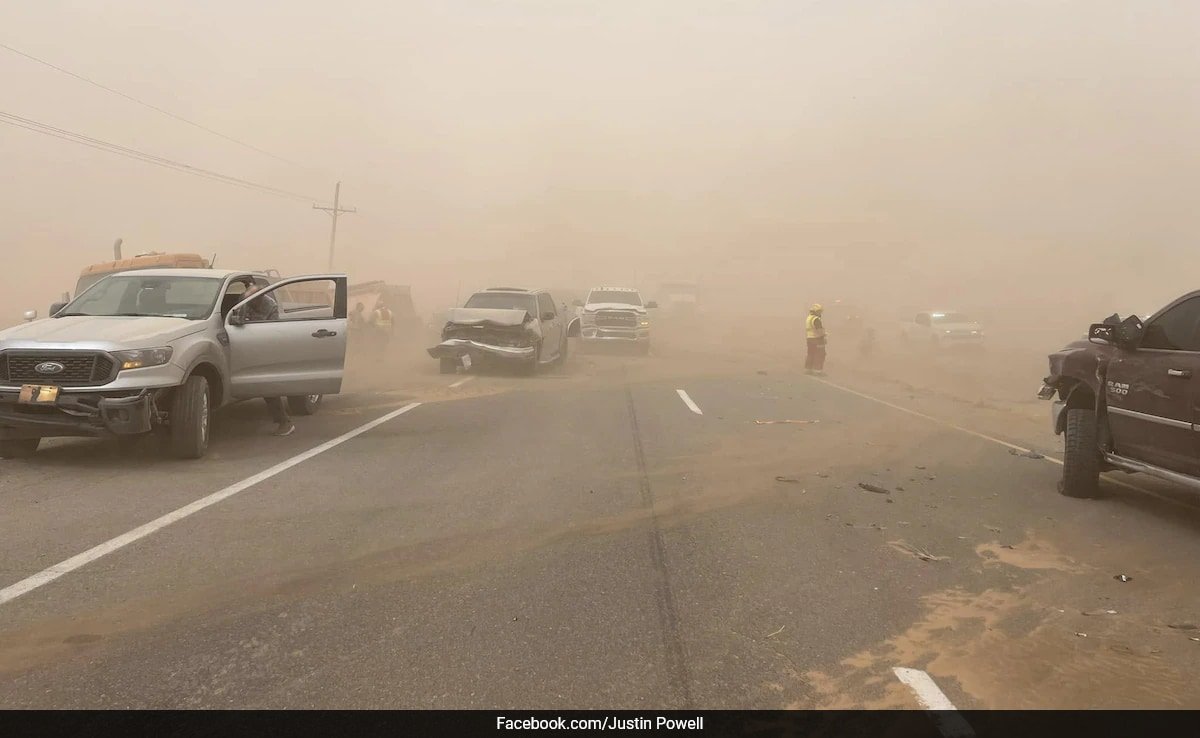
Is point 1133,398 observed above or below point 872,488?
above

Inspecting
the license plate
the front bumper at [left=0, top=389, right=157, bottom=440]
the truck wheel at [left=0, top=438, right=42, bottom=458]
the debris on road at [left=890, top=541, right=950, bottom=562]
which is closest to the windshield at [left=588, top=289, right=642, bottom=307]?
the truck wheel at [left=0, top=438, right=42, bottom=458]

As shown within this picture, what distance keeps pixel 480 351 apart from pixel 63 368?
9.09 meters

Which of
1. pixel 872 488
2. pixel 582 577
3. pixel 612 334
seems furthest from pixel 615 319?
pixel 582 577

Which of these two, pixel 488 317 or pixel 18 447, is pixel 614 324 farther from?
pixel 18 447

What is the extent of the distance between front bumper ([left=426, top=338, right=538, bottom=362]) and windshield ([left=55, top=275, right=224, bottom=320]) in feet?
23.3

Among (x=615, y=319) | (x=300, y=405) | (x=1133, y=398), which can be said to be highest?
(x=615, y=319)

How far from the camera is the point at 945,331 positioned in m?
26.7

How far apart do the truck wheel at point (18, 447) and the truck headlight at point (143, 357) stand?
152cm

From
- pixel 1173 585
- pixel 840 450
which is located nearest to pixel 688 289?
pixel 840 450

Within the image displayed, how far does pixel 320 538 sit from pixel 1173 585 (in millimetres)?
5225

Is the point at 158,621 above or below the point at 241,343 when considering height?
below

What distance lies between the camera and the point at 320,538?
16.5 feet

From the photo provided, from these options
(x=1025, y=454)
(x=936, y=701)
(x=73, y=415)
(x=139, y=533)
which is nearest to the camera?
(x=936, y=701)
